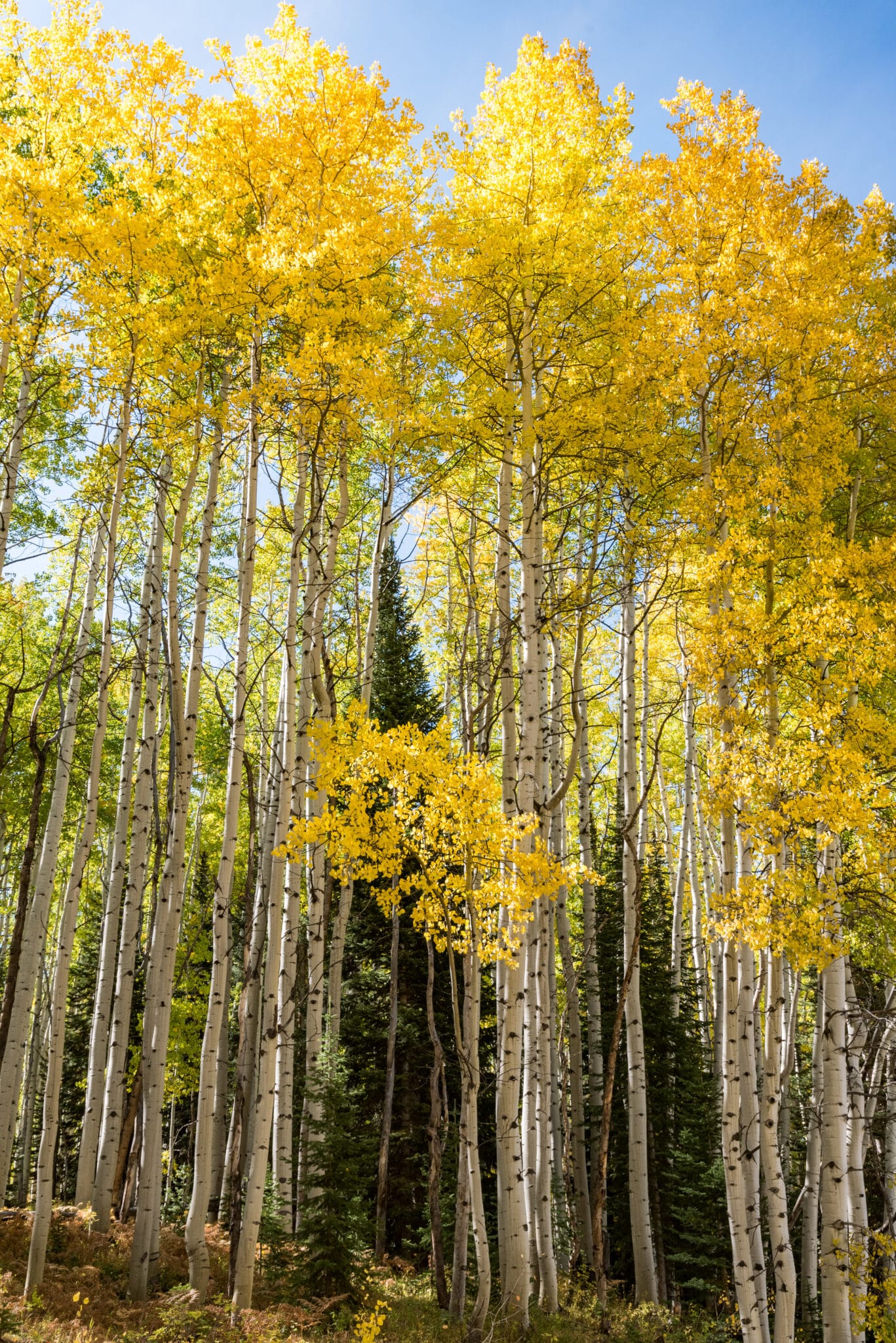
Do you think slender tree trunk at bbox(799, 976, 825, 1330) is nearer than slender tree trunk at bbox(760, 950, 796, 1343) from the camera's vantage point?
No

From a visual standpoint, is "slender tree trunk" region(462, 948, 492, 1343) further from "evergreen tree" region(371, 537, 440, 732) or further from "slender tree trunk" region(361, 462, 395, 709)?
"evergreen tree" region(371, 537, 440, 732)

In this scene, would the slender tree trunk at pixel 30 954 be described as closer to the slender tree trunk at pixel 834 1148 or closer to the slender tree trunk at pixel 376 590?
the slender tree trunk at pixel 376 590

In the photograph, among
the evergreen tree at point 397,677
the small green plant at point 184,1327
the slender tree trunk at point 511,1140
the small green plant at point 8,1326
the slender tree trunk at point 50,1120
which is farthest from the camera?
the evergreen tree at point 397,677

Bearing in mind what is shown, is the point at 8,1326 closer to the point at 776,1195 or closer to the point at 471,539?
the point at 776,1195

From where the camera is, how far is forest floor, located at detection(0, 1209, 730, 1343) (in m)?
5.23

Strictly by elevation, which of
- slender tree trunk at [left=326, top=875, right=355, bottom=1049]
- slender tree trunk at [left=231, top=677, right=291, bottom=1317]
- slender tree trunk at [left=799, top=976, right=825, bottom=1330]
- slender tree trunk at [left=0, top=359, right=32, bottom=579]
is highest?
slender tree trunk at [left=0, top=359, right=32, bottom=579]

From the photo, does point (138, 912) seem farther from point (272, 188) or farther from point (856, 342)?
point (856, 342)

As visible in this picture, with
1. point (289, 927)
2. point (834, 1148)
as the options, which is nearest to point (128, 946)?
point (289, 927)

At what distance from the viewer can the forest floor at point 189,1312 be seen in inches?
206

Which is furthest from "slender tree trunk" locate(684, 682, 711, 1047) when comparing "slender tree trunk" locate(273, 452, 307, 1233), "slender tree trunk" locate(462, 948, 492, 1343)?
"slender tree trunk" locate(273, 452, 307, 1233)

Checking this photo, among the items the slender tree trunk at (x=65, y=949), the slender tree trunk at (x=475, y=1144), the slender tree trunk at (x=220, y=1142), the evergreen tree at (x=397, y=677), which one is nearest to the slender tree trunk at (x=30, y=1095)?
the slender tree trunk at (x=220, y=1142)

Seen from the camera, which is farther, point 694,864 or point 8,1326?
point 694,864

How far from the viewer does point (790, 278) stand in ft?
24.2

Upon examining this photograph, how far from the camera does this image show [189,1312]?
17.9 ft
